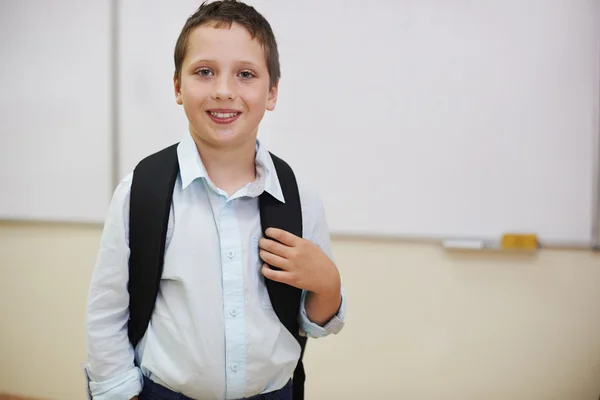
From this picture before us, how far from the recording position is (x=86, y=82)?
2.08 meters

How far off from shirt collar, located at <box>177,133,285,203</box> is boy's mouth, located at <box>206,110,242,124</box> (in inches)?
3.1

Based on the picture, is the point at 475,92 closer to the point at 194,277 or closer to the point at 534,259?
the point at 534,259

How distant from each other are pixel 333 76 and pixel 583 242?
3.36ft

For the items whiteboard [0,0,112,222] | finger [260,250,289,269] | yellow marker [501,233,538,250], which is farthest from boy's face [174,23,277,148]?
whiteboard [0,0,112,222]

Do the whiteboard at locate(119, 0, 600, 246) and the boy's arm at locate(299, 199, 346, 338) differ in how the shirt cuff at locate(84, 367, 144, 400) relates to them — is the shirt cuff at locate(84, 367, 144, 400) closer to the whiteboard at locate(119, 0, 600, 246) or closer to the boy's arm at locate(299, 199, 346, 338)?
the boy's arm at locate(299, 199, 346, 338)

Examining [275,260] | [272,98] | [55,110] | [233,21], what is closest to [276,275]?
[275,260]

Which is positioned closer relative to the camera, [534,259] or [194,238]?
[194,238]

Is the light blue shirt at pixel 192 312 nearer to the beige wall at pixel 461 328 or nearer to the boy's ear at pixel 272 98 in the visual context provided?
the boy's ear at pixel 272 98

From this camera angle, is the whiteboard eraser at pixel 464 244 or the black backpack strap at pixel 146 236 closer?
the black backpack strap at pixel 146 236

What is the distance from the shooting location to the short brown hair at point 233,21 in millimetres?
883

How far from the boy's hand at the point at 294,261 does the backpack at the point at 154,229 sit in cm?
3

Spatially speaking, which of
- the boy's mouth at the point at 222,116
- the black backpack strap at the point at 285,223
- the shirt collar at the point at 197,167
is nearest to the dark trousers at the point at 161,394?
the black backpack strap at the point at 285,223

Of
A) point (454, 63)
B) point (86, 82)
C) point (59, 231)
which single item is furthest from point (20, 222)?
point (454, 63)

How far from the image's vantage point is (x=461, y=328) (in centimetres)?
181
